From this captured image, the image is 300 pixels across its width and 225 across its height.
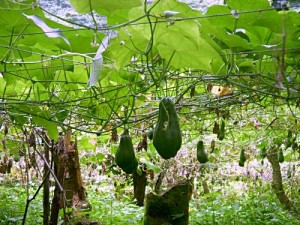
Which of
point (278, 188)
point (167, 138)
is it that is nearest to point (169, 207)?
point (167, 138)

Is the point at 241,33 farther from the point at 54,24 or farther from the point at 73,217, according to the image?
the point at 73,217

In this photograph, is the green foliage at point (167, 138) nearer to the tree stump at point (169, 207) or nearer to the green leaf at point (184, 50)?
the green leaf at point (184, 50)

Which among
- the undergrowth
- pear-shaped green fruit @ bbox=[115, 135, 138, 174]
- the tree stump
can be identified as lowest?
the undergrowth

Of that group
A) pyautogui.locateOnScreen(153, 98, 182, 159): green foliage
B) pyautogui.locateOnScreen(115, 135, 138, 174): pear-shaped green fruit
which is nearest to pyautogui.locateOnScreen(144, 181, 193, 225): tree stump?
pyautogui.locateOnScreen(115, 135, 138, 174): pear-shaped green fruit

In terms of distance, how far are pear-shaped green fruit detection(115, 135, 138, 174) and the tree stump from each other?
6.82 feet

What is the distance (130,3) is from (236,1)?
12.9 inches

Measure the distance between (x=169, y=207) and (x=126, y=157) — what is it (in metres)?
2.17

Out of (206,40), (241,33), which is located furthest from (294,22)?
(206,40)

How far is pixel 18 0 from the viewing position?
1.09m

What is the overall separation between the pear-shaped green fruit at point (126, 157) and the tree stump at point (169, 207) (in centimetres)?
208

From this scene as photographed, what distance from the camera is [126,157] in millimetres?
1632

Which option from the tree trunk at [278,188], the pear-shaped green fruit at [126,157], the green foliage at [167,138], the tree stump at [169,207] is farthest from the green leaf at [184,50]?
the tree trunk at [278,188]

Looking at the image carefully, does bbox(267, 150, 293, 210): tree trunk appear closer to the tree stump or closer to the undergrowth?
the undergrowth

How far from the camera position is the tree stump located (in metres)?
3.69
